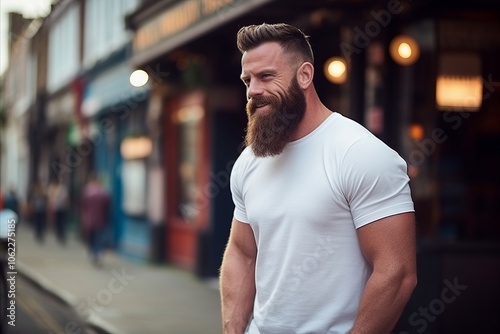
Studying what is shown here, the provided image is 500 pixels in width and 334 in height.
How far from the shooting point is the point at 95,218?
19703mm

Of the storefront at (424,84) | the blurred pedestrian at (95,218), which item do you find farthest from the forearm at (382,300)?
the blurred pedestrian at (95,218)

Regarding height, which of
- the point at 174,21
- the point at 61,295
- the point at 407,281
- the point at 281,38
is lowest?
the point at 61,295

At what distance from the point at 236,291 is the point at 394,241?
70 cm

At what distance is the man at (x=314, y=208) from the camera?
2617mm

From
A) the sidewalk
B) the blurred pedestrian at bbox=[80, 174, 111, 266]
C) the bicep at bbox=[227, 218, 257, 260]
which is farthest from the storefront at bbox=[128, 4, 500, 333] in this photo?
the blurred pedestrian at bbox=[80, 174, 111, 266]

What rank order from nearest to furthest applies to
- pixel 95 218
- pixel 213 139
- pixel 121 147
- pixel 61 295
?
1. pixel 61 295
2. pixel 213 139
3. pixel 95 218
4. pixel 121 147

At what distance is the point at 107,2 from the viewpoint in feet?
82.0

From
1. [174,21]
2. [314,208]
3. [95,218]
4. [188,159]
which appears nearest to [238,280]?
[314,208]

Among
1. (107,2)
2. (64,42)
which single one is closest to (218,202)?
(107,2)

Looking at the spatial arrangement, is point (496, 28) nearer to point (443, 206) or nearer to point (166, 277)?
point (443, 206)

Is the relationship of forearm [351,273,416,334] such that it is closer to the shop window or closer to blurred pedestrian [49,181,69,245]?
the shop window

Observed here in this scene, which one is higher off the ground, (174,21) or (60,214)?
A: (174,21)

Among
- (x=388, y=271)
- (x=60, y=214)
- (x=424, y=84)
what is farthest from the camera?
(x=60, y=214)

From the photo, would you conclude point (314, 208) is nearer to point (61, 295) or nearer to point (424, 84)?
point (424, 84)
